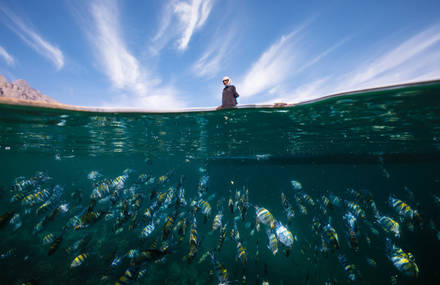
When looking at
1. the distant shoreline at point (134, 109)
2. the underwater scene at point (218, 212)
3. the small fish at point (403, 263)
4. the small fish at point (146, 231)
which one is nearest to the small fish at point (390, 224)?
the underwater scene at point (218, 212)

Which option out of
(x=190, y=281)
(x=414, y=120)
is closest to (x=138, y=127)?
(x=190, y=281)

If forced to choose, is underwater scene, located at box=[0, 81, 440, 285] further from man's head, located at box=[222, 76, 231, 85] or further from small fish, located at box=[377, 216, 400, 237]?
man's head, located at box=[222, 76, 231, 85]

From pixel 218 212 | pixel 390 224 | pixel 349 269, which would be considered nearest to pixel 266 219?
pixel 218 212

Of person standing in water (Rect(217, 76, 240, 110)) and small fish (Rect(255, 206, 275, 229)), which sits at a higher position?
person standing in water (Rect(217, 76, 240, 110))

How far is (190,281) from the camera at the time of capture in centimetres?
1145

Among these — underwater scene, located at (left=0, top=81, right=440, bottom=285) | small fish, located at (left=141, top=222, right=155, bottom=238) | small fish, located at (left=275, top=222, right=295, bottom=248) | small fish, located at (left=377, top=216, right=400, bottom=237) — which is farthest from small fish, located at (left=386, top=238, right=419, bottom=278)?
small fish, located at (left=141, top=222, right=155, bottom=238)

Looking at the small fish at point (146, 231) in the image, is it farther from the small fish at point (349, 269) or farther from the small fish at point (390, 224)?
the small fish at point (390, 224)

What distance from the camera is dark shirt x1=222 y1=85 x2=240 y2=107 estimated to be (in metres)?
9.50

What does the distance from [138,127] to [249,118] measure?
9.17 m

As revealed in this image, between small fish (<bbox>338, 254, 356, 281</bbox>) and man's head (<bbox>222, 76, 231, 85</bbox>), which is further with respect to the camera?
man's head (<bbox>222, 76, 231, 85</bbox>)

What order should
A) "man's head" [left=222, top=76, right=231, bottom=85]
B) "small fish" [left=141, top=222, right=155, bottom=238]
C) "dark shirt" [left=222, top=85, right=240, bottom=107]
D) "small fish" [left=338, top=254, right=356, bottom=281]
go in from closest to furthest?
"small fish" [left=338, top=254, right=356, bottom=281], "small fish" [left=141, top=222, right=155, bottom=238], "man's head" [left=222, top=76, right=231, bottom=85], "dark shirt" [left=222, top=85, right=240, bottom=107]

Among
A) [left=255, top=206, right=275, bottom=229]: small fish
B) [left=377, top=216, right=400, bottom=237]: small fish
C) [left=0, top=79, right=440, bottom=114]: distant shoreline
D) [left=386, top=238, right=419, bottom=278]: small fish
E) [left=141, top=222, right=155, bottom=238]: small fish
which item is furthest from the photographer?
[left=0, top=79, right=440, bottom=114]: distant shoreline

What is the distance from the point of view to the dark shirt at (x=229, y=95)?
950 cm

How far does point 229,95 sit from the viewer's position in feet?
31.5
